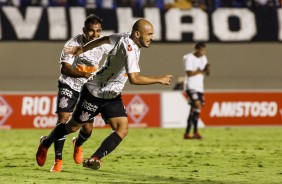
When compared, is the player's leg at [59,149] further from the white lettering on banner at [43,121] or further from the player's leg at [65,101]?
the white lettering on banner at [43,121]

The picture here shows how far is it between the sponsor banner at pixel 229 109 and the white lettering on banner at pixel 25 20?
5927 mm

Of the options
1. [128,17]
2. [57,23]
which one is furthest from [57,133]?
[128,17]

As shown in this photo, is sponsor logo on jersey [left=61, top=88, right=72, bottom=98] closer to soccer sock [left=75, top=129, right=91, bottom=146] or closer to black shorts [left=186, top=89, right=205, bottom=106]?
soccer sock [left=75, top=129, right=91, bottom=146]

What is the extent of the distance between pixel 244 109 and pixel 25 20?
26.3 ft

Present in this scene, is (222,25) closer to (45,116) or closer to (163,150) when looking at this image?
(45,116)

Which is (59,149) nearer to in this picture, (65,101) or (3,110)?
(65,101)

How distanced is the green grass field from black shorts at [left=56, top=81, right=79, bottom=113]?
0.87 meters

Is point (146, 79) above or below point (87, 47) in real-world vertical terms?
below

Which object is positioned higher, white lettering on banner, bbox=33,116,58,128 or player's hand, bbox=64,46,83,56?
player's hand, bbox=64,46,83,56

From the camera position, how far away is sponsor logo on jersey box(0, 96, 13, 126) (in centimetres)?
2270

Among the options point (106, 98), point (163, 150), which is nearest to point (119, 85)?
point (106, 98)

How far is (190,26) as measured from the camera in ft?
95.4

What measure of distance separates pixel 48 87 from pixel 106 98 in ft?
55.9

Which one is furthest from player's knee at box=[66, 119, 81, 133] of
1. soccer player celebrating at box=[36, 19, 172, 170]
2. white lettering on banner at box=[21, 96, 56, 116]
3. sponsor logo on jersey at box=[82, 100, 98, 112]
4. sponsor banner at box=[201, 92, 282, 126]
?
sponsor banner at box=[201, 92, 282, 126]
